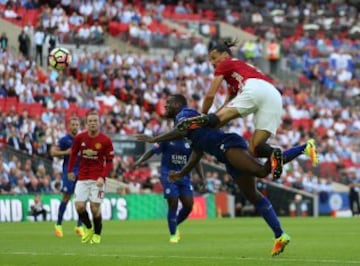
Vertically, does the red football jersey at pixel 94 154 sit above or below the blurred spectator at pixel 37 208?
above

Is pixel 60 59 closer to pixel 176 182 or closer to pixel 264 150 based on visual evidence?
pixel 176 182

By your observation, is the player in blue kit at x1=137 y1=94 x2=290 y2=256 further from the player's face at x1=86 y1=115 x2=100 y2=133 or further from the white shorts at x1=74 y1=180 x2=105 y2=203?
the white shorts at x1=74 y1=180 x2=105 y2=203

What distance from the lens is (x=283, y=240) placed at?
15664 mm

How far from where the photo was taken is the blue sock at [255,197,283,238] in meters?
15.8

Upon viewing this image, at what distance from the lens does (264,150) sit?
1564 centimetres

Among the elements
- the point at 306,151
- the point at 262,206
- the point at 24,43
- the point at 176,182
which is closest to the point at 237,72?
the point at 306,151

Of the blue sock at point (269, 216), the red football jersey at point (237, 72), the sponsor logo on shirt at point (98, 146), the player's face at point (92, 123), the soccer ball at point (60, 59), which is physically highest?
the soccer ball at point (60, 59)

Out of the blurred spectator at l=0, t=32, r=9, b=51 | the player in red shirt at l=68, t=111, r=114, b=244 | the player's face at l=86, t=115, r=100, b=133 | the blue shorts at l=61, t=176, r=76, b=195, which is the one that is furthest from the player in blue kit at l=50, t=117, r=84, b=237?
the blurred spectator at l=0, t=32, r=9, b=51

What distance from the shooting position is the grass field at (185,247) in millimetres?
15195

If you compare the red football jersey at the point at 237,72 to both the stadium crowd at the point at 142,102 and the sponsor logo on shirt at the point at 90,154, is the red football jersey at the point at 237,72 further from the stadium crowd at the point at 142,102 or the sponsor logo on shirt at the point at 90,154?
the stadium crowd at the point at 142,102

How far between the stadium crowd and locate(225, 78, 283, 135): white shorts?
67.9 feet

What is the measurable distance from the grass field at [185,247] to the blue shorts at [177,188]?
882 mm

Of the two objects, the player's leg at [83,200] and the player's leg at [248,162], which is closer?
the player's leg at [248,162]

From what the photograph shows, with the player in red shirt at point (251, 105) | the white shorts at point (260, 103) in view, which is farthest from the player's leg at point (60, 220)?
the white shorts at point (260, 103)
